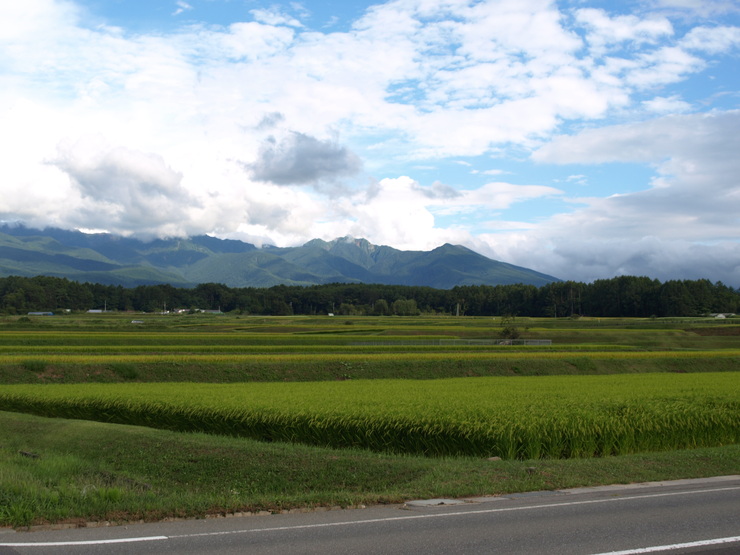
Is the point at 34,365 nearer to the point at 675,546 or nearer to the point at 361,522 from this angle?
the point at 361,522

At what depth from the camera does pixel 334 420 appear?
732 inches

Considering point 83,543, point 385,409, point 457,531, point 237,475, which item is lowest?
point 237,475

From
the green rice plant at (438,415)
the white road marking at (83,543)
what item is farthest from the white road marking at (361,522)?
the green rice plant at (438,415)

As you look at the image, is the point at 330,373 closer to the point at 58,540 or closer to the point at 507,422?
the point at 507,422

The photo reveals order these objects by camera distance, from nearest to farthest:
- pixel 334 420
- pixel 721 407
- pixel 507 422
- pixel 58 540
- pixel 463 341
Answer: pixel 58 540
pixel 507 422
pixel 334 420
pixel 721 407
pixel 463 341

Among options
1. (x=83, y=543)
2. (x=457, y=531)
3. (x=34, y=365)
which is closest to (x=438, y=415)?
(x=457, y=531)

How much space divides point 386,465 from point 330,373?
84.5ft

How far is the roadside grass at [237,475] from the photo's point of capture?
37.7 ft

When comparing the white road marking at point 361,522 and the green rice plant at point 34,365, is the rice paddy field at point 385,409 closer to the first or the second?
the green rice plant at point 34,365

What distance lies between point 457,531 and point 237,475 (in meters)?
6.76

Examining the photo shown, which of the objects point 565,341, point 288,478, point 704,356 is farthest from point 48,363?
point 565,341

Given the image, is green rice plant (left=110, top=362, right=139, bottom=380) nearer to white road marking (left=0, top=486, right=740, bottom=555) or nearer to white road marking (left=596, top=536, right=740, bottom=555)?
white road marking (left=0, top=486, right=740, bottom=555)

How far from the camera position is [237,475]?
48.1 ft

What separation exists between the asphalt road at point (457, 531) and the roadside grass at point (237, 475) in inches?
26.9
